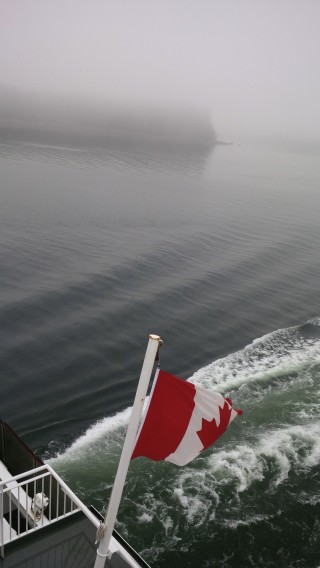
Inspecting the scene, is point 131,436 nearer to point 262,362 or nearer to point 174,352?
point 174,352

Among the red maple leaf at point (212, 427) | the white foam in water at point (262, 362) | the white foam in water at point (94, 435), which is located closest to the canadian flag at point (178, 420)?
the red maple leaf at point (212, 427)

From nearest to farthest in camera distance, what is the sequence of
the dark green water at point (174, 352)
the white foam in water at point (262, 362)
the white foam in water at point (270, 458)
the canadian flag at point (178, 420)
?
the canadian flag at point (178, 420), the dark green water at point (174, 352), the white foam in water at point (270, 458), the white foam in water at point (262, 362)

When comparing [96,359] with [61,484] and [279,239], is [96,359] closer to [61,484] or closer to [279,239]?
[61,484]

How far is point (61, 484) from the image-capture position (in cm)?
1030

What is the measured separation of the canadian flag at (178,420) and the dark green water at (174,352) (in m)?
7.10

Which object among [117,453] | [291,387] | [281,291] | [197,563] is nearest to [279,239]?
[281,291]

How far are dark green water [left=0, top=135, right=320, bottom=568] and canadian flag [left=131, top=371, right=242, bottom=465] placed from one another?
23.3 ft

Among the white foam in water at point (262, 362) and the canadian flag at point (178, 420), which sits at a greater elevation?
the canadian flag at point (178, 420)

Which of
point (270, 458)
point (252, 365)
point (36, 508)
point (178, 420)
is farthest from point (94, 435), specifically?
point (178, 420)

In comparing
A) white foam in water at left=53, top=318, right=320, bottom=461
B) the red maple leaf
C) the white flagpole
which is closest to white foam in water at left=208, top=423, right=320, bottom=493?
white foam in water at left=53, top=318, right=320, bottom=461

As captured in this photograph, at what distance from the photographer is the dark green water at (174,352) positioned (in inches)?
581

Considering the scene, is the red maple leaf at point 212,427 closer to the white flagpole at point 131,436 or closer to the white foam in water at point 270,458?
the white flagpole at point 131,436

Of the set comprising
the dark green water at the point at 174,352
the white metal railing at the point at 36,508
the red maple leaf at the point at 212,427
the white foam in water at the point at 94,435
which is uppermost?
the red maple leaf at the point at 212,427

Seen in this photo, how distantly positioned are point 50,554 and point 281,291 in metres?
29.2
